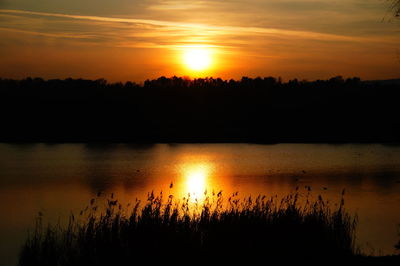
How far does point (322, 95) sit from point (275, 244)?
88208 millimetres

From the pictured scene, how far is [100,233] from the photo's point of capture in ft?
45.5

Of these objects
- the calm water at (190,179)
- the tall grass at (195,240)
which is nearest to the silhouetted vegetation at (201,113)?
the calm water at (190,179)

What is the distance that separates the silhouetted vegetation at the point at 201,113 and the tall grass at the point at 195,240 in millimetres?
68853

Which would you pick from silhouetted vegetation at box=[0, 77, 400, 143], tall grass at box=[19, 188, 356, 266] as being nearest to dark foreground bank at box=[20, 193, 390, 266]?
tall grass at box=[19, 188, 356, 266]

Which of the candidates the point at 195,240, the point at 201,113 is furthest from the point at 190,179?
the point at 201,113

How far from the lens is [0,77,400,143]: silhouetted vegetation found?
8600 cm

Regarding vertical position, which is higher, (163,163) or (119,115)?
(119,115)

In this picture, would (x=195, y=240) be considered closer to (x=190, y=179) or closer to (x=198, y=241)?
(x=198, y=241)

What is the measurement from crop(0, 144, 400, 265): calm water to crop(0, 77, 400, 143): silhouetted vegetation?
26630 mm

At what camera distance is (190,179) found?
3666 cm

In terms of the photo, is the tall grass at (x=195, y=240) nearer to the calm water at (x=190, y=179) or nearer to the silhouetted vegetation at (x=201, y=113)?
the calm water at (x=190, y=179)

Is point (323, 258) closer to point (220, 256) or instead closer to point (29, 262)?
point (220, 256)

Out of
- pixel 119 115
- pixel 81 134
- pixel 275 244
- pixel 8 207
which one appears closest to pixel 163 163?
pixel 8 207

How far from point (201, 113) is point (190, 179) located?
59064mm
